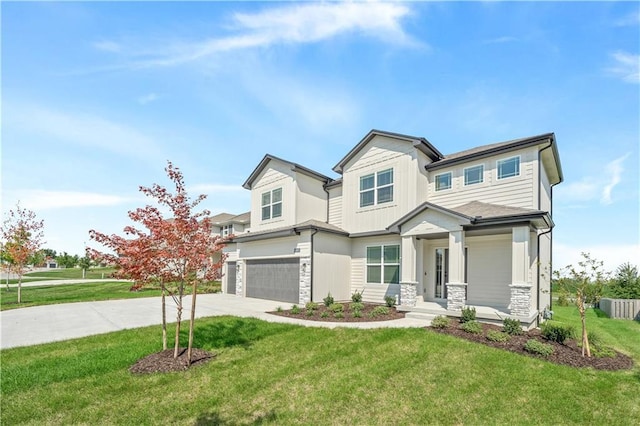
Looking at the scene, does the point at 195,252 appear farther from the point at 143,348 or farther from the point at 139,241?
the point at 143,348

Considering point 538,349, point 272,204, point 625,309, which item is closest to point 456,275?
point 538,349

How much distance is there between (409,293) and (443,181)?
507 cm

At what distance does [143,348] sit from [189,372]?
6.45 feet

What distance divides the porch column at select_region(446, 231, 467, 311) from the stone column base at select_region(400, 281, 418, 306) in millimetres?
1286

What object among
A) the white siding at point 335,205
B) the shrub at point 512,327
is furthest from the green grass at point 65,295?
the shrub at point 512,327

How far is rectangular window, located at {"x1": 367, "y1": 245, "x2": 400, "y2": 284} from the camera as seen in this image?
13578 millimetres

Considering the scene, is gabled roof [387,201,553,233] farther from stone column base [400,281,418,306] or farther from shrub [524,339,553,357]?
shrub [524,339,553,357]

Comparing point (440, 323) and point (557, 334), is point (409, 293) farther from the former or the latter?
point (557, 334)

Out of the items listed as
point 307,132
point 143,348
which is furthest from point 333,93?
point 143,348

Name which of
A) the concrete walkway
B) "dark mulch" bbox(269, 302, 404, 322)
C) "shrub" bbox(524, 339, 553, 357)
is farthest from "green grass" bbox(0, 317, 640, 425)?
"dark mulch" bbox(269, 302, 404, 322)

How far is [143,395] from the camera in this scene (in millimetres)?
5004

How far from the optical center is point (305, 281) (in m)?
13.9

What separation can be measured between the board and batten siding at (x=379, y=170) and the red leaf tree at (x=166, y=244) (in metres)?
8.88

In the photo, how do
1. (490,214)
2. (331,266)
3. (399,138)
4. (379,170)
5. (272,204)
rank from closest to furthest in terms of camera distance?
(490,214), (399,138), (379,170), (331,266), (272,204)
